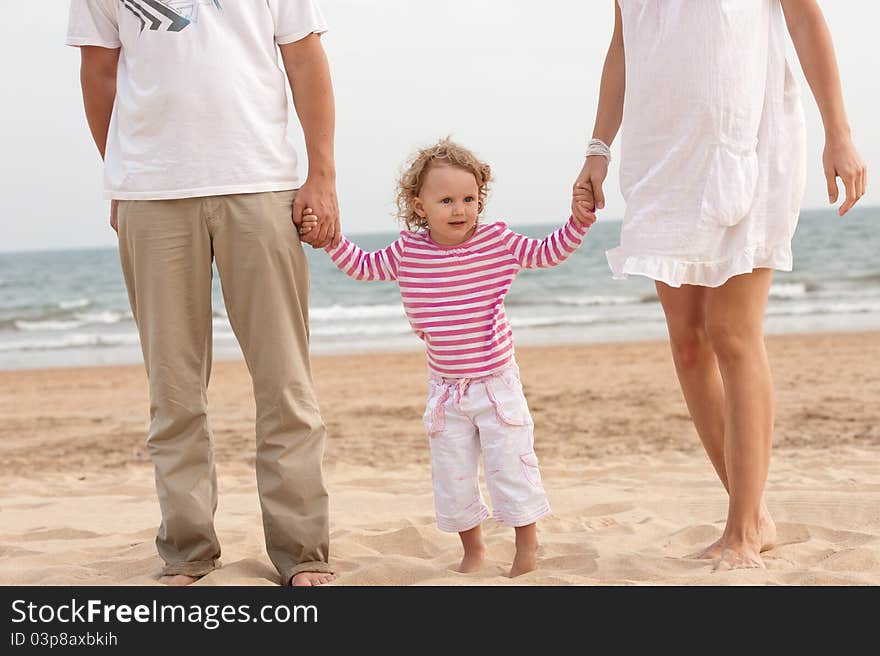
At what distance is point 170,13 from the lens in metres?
2.94

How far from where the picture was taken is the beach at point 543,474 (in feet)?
10.6

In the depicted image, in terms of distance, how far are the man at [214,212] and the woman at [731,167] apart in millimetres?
969

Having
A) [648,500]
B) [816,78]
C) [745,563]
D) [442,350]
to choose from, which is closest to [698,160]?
[816,78]

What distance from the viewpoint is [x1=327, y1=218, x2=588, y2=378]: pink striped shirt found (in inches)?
124

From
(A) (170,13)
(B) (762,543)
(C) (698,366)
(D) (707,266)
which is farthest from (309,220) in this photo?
(B) (762,543)

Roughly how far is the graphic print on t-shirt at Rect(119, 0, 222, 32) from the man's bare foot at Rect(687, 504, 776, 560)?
7.39ft

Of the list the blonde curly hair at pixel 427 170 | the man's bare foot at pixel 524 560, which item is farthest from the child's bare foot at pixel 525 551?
the blonde curly hair at pixel 427 170

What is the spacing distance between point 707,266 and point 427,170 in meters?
0.95

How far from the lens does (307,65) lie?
3053 mm

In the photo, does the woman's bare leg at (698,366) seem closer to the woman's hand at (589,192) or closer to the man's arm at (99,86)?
the woman's hand at (589,192)

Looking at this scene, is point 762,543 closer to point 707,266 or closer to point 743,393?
point 743,393

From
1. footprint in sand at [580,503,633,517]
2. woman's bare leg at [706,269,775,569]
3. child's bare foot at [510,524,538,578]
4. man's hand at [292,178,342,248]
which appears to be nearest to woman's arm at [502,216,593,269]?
woman's bare leg at [706,269,775,569]

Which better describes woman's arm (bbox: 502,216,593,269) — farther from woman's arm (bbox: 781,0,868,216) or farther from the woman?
woman's arm (bbox: 781,0,868,216)

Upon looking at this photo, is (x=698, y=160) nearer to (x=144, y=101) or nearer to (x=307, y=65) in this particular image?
(x=307, y=65)
